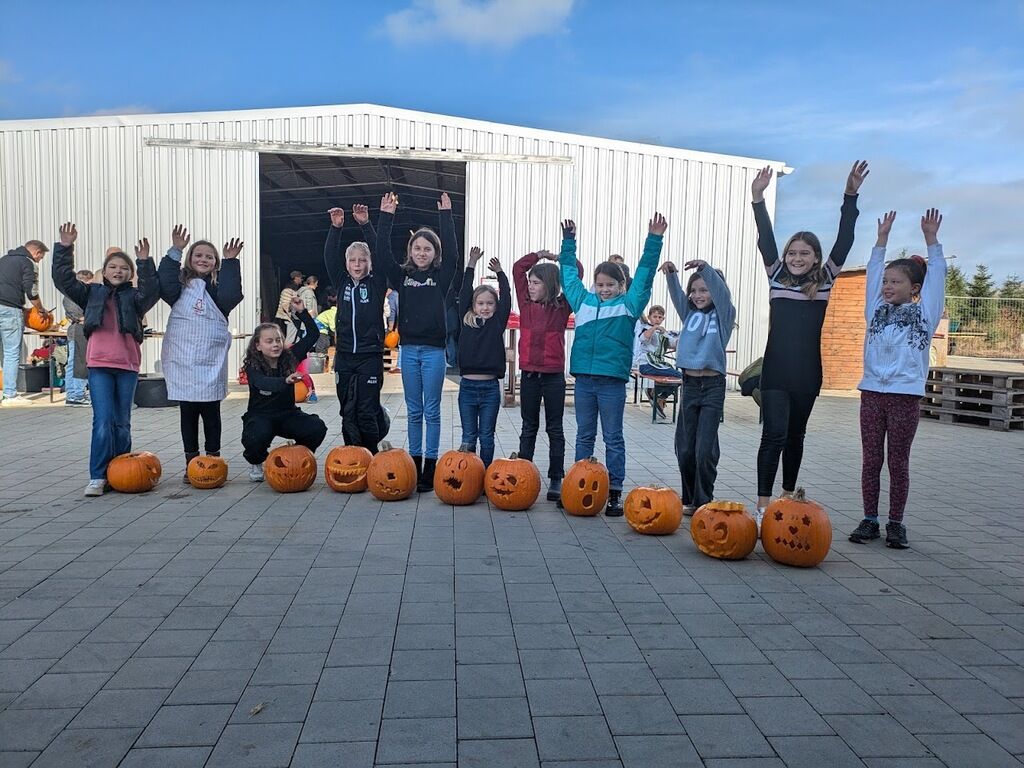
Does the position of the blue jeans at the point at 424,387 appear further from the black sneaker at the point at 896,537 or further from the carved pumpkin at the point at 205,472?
the black sneaker at the point at 896,537

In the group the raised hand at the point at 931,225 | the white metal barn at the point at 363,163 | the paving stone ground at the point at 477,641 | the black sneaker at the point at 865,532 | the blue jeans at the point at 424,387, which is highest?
the white metal barn at the point at 363,163

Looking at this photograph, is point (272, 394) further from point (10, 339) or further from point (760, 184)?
point (10, 339)

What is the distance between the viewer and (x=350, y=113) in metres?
14.3

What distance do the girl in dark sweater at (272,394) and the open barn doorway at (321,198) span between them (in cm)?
883

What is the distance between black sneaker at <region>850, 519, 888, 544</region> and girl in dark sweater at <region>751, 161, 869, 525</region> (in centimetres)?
65

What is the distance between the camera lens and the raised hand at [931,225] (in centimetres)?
487

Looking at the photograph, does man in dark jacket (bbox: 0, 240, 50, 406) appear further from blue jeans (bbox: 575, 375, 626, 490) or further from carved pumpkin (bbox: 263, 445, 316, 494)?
blue jeans (bbox: 575, 375, 626, 490)

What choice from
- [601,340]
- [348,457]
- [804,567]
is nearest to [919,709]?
[804,567]

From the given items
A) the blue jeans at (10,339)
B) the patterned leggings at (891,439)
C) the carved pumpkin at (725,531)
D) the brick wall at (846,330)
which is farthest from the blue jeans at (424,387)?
the brick wall at (846,330)

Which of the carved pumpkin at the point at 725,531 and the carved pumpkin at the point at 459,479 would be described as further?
the carved pumpkin at the point at 459,479

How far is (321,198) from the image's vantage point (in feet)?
72.9

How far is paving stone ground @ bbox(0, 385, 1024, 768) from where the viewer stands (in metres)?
2.61

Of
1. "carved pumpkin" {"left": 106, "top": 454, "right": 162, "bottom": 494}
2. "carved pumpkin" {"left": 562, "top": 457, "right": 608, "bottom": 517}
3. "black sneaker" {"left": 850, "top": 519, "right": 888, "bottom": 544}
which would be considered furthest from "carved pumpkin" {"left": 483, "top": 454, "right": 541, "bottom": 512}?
"carved pumpkin" {"left": 106, "top": 454, "right": 162, "bottom": 494}

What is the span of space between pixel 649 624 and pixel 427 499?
271 centimetres
